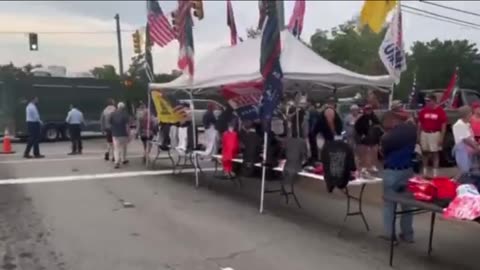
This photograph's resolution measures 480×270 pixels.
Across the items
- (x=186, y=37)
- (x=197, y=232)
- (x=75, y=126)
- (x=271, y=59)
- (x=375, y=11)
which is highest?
(x=186, y=37)

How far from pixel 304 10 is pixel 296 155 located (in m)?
6.75

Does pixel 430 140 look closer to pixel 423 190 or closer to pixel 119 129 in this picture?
pixel 423 190

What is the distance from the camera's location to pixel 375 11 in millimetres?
4766

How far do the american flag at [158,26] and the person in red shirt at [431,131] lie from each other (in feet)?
19.9

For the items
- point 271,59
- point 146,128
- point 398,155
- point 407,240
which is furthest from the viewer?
point 146,128

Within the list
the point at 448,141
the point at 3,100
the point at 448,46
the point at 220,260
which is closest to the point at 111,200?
the point at 220,260

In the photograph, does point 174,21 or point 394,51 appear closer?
point 394,51

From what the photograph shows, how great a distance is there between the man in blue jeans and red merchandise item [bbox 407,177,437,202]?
0.71m

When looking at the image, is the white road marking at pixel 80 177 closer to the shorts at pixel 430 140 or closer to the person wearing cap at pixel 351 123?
the person wearing cap at pixel 351 123

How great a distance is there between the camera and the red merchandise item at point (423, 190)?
6039 mm

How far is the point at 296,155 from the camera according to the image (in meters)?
9.70

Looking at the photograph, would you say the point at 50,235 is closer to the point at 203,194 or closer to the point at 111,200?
the point at 111,200

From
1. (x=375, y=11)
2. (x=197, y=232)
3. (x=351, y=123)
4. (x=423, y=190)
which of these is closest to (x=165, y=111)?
(x=351, y=123)

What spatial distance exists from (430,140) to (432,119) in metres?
0.71
